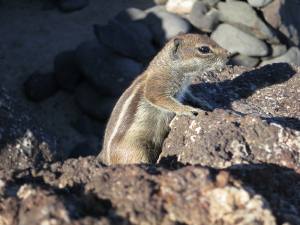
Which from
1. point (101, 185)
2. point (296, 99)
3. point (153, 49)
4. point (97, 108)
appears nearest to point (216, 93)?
point (296, 99)

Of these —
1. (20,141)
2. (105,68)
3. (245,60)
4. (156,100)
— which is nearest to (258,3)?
(245,60)

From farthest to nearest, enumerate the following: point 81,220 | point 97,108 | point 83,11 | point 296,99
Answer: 1. point 83,11
2. point 97,108
3. point 296,99
4. point 81,220

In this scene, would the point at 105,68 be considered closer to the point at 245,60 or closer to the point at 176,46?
the point at 245,60

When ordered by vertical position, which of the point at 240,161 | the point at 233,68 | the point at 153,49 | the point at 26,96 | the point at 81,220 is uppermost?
the point at 81,220

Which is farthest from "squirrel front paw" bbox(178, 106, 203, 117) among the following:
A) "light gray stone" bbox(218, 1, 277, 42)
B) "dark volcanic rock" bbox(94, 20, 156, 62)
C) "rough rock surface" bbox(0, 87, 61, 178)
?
"light gray stone" bbox(218, 1, 277, 42)

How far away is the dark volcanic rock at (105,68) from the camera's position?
37.6 ft

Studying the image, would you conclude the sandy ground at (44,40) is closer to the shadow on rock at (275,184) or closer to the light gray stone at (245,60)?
the light gray stone at (245,60)

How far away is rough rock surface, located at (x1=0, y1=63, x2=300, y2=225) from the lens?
2787mm

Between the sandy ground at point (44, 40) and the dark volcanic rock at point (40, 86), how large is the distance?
0.10 m

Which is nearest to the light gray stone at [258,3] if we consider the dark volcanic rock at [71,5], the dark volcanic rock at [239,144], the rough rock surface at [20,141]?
the dark volcanic rock at [71,5]

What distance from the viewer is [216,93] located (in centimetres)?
578

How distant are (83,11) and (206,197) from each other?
12.1 meters

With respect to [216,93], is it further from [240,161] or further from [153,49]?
[153,49]

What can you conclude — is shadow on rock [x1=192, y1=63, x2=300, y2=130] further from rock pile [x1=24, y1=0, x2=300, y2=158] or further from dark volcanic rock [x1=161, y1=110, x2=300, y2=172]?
rock pile [x1=24, y1=0, x2=300, y2=158]
